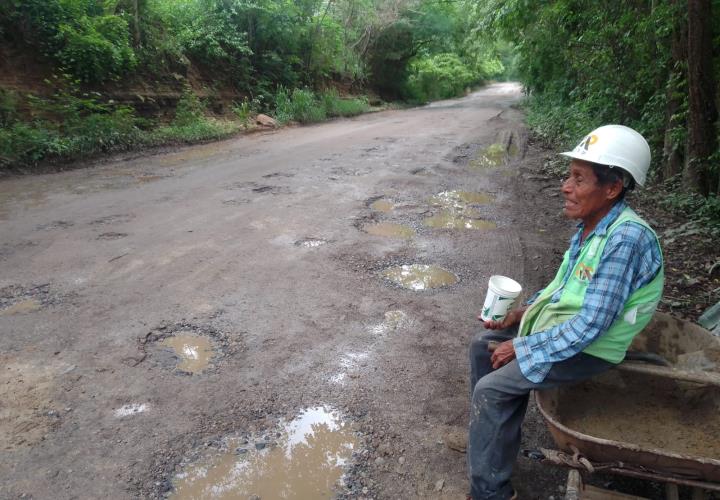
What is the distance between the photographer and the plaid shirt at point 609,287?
1.88m

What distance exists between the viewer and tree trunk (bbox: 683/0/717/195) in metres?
5.19

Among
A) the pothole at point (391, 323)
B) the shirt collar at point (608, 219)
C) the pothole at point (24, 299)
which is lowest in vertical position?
the pothole at point (391, 323)

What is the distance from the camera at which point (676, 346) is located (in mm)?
2475

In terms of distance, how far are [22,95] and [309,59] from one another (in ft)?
36.4

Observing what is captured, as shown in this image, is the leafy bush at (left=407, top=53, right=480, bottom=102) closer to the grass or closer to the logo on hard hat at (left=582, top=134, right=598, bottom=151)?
the grass

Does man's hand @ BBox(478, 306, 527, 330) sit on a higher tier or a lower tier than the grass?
higher

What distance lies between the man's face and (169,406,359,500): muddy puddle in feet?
5.32

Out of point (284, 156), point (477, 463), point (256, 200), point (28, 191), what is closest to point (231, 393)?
point (477, 463)

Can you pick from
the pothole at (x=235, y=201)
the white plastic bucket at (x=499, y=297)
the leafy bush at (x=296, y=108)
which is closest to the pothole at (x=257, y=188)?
the pothole at (x=235, y=201)

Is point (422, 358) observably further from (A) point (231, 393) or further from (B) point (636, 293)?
(B) point (636, 293)

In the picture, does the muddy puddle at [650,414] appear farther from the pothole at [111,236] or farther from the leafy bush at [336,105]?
the leafy bush at [336,105]

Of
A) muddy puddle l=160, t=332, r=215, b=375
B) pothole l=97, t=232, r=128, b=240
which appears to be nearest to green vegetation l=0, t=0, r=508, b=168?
pothole l=97, t=232, r=128, b=240

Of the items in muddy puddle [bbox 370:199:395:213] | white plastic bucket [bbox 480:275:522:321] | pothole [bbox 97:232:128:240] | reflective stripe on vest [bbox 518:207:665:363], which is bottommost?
muddy puddle [bbox 370:199:395:213]

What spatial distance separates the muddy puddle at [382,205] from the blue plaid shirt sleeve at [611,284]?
4.51 m
